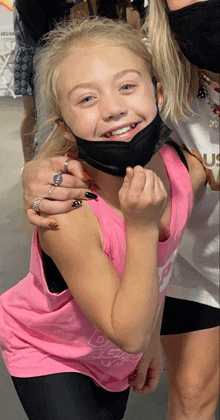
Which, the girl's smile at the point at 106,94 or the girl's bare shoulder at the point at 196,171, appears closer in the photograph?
the girl's smile at the point at 106,94

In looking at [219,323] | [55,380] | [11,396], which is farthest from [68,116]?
[11,396]

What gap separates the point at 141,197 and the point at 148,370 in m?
0.41

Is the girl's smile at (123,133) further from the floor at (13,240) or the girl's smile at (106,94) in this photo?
the floor at (13,240)

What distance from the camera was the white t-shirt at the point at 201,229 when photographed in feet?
2.75

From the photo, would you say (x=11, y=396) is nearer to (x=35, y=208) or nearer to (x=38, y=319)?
(x=38, y=319)

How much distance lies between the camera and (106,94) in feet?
2.40

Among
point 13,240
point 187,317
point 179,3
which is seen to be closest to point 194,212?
point 187,317

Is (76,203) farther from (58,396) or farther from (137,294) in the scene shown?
(58,396)

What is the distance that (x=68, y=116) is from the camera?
77cm

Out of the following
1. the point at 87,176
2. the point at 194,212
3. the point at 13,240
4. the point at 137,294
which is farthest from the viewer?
the point at 13,240

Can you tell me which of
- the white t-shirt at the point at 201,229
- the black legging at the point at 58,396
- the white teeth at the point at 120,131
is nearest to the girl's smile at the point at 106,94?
the white teeth at the point at 120,131

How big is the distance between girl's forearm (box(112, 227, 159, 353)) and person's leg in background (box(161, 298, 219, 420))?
317mm

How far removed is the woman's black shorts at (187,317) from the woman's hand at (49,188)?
35 cm

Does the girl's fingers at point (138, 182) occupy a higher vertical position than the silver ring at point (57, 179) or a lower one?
higher
